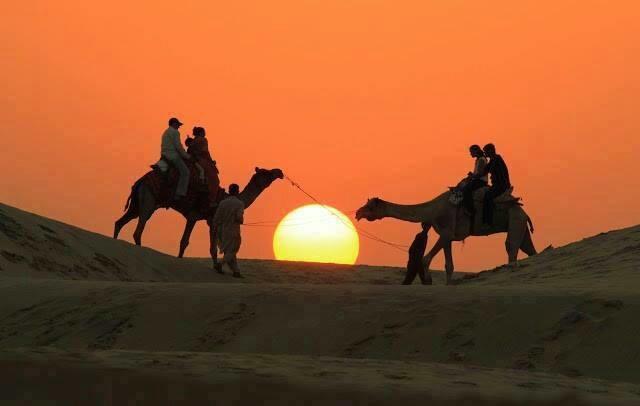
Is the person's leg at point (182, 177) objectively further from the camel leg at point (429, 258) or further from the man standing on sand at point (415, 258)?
the man standing on sand at point (415, 258)

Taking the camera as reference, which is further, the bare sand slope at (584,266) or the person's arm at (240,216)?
the person's arm at (240,216)

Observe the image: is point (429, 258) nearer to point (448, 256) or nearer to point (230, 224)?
point (448, 256)

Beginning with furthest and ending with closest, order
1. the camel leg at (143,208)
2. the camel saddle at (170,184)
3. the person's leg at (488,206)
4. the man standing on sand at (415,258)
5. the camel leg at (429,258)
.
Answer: the camel leg at (143,208) → the camel saddle at (170,184) → the person's leg at (488,206) → the camel leg at (429,258) → the man standing on sand at (415,258)

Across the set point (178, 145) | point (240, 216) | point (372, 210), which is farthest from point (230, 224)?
point (372, 210)

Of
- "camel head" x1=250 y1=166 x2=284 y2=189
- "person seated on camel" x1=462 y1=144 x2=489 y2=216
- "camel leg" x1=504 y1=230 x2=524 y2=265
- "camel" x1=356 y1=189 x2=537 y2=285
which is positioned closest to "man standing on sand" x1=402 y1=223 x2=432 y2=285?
"camel" x1=356 y1=189 x2=537 y2=285

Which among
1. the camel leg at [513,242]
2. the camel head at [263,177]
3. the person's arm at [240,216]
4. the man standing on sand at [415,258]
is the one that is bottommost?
the man standing on sand at [415,258]

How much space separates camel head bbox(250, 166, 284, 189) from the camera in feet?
82.4

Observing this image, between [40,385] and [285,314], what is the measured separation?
6271 millimetres

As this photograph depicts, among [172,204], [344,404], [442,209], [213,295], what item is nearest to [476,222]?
[442,209]

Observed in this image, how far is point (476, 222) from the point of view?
851 inches

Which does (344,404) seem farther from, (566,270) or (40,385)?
(566,270)

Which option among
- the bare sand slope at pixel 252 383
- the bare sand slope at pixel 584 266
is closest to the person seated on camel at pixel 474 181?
the bare sand slope at pixel 584 266

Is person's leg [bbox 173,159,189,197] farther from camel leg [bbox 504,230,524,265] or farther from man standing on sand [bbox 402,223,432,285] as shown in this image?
camel leg [bbox 504,230,524,265]

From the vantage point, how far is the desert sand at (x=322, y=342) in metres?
6.11
